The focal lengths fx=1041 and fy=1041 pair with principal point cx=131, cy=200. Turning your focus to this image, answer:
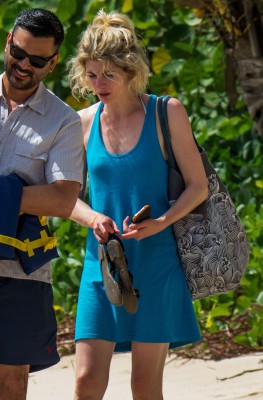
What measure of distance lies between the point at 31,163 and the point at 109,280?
1.73 ft

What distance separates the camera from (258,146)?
734cm

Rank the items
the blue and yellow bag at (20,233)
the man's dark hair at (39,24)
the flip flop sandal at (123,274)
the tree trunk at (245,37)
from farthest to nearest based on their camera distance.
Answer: the tree trunk at (245,37) < the flip flop sandal at (123,274) < the man's dark hair at (39,24) < the blue and yellow bag at (20,233)

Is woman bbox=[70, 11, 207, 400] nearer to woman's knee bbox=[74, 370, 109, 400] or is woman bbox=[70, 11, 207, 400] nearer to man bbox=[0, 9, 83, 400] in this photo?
woman's knee bbox=[74, 370, 109, 400]

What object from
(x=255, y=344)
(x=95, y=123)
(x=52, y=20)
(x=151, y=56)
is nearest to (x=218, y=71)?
(x=151, y=56)

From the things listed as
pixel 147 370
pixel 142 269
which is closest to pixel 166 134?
pixel 142 269

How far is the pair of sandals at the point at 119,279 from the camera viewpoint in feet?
11.7

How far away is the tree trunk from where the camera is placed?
21.5ft

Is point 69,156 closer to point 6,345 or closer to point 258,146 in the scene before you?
point 6,345

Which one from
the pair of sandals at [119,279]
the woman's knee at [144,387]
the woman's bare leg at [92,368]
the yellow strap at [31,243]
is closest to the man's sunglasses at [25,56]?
the yellow strap at [31,243]

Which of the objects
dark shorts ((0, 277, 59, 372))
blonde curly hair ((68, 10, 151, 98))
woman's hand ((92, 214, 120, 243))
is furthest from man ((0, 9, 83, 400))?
blonde curly hair ((68, 10, 151, 98))

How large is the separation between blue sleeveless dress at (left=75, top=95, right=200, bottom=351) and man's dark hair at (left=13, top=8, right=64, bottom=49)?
1.91 ft

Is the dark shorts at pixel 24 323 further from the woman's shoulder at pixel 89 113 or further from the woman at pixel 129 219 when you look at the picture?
the woman's shoulder at pixel 89 113

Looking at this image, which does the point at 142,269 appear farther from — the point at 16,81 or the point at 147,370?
the point at 16,81

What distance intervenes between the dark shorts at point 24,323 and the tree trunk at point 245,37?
349 centimetres
